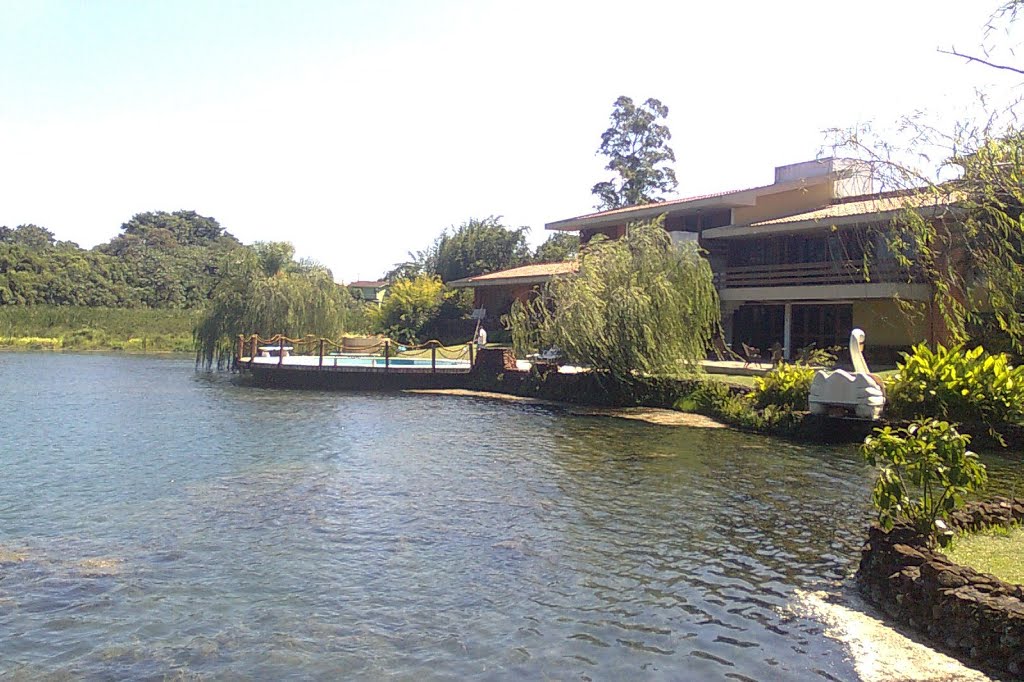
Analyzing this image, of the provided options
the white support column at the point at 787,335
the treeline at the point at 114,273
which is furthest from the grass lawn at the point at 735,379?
the treeline at the point at 114,273

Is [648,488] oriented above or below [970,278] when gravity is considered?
below

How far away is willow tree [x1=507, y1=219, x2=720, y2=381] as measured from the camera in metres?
23.5

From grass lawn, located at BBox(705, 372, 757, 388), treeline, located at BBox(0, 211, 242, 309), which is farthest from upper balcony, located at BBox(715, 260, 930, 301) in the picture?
treeline, located at BBox(0, 211, 242, 309)

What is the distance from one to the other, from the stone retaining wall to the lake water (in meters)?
0.82

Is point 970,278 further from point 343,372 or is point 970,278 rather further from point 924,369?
point 343,372

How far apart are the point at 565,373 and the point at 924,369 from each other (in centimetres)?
1099

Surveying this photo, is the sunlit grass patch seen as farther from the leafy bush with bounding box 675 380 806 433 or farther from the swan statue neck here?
the swan statue neck

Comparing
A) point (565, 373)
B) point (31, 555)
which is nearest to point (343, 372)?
point (565, 373)

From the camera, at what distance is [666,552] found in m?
10.3

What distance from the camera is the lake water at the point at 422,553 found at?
7.33 meters

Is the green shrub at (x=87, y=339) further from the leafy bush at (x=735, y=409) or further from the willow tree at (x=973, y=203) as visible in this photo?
the willow tree at (x=973, y=203)

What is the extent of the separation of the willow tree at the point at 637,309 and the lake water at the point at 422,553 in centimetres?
462

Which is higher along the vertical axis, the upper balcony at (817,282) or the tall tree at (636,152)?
the tall tree at (636,152)

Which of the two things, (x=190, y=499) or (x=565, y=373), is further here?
(x=565, y=373)
